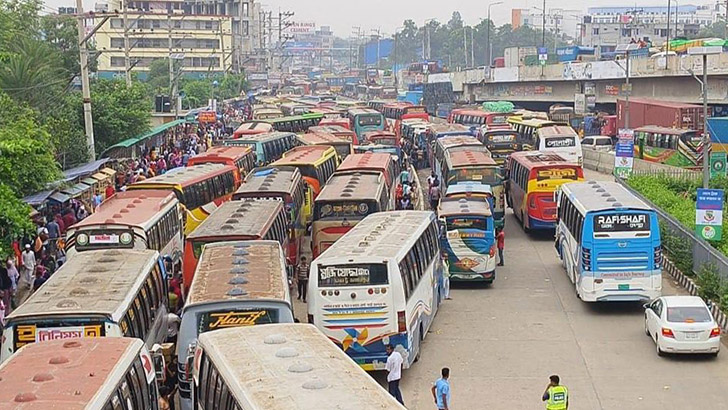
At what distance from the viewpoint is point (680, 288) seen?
26.8 m

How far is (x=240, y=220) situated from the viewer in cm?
2303

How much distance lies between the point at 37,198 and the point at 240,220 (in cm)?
547

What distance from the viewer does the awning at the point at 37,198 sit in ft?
82.0

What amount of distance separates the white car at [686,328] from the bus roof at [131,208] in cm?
1024

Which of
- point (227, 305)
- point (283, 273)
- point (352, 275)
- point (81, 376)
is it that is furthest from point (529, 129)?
point (81, 376)

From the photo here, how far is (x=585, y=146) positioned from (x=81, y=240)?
4261 centimetres

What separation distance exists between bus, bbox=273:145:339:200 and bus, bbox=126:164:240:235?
5.56ft

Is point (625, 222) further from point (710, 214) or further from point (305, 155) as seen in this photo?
point (305, 155)

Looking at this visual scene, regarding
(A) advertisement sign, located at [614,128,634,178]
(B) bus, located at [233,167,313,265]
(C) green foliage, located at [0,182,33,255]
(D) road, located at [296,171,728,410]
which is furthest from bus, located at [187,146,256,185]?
(C) green foliage, located at [0,182,33,255]

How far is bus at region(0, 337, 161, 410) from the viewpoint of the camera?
423 inches

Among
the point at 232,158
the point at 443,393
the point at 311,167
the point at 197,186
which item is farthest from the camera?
the point at 232,158

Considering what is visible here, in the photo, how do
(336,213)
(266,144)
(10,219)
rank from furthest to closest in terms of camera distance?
(266,144) → (336,213) → (10,219)

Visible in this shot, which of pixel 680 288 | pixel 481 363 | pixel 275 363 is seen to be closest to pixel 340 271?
pixel 481 363

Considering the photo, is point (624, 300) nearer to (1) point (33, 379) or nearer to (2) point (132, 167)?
(1) point (33, 379)
